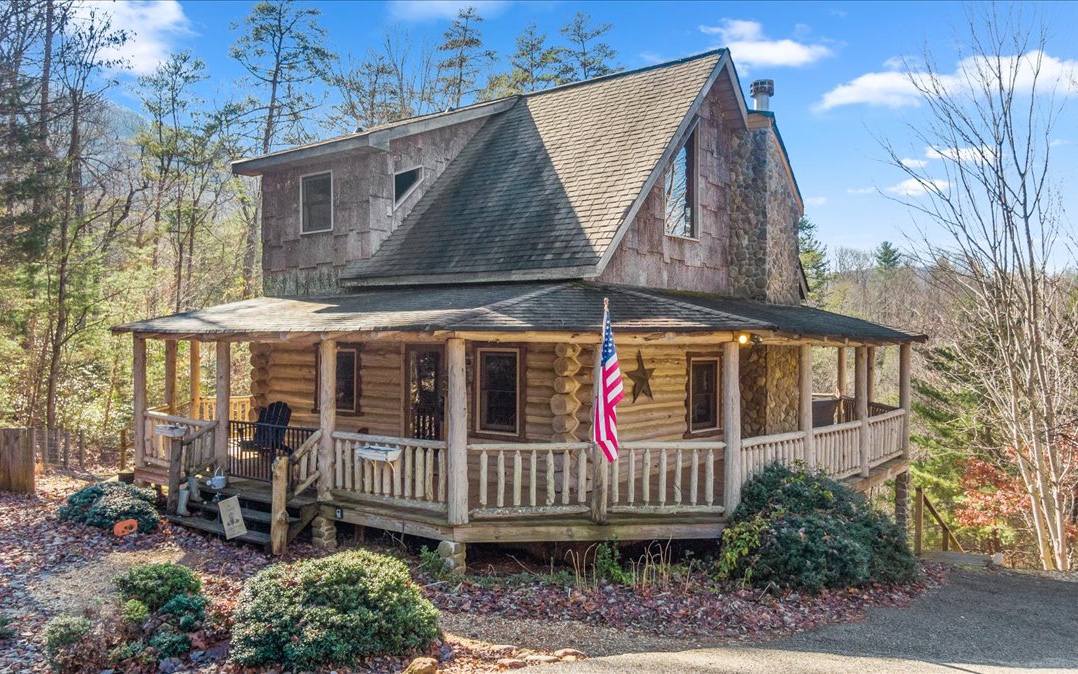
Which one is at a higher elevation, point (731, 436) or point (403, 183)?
point (403, 183)

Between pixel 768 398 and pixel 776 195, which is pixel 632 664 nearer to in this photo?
pixel 768 398

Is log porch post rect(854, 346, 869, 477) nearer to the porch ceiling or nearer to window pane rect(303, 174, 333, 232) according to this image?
the porch ceiling

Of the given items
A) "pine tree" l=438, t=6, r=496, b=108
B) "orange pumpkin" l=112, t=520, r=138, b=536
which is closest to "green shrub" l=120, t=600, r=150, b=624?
"orange pumpkin" l=112, t=520, r=138, b=536

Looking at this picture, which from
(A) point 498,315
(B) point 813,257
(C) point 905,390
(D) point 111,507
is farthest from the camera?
(B) point 813,257

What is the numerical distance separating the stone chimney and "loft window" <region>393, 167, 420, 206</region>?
28.5 ft

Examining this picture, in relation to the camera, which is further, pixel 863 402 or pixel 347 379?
pixel 347 379

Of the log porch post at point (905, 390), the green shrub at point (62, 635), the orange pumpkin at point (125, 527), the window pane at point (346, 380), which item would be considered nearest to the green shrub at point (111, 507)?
the orange pumpkin at point (125, 527)

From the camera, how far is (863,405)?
14.5 m

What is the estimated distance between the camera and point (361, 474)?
38.1 ft

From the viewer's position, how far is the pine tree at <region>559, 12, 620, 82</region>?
34750mm

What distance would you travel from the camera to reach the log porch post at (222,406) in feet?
42.7

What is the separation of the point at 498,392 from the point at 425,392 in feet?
5.87

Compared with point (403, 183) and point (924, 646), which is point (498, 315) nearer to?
point (924, 646)

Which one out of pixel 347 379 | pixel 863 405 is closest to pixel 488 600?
pixel 347 379
